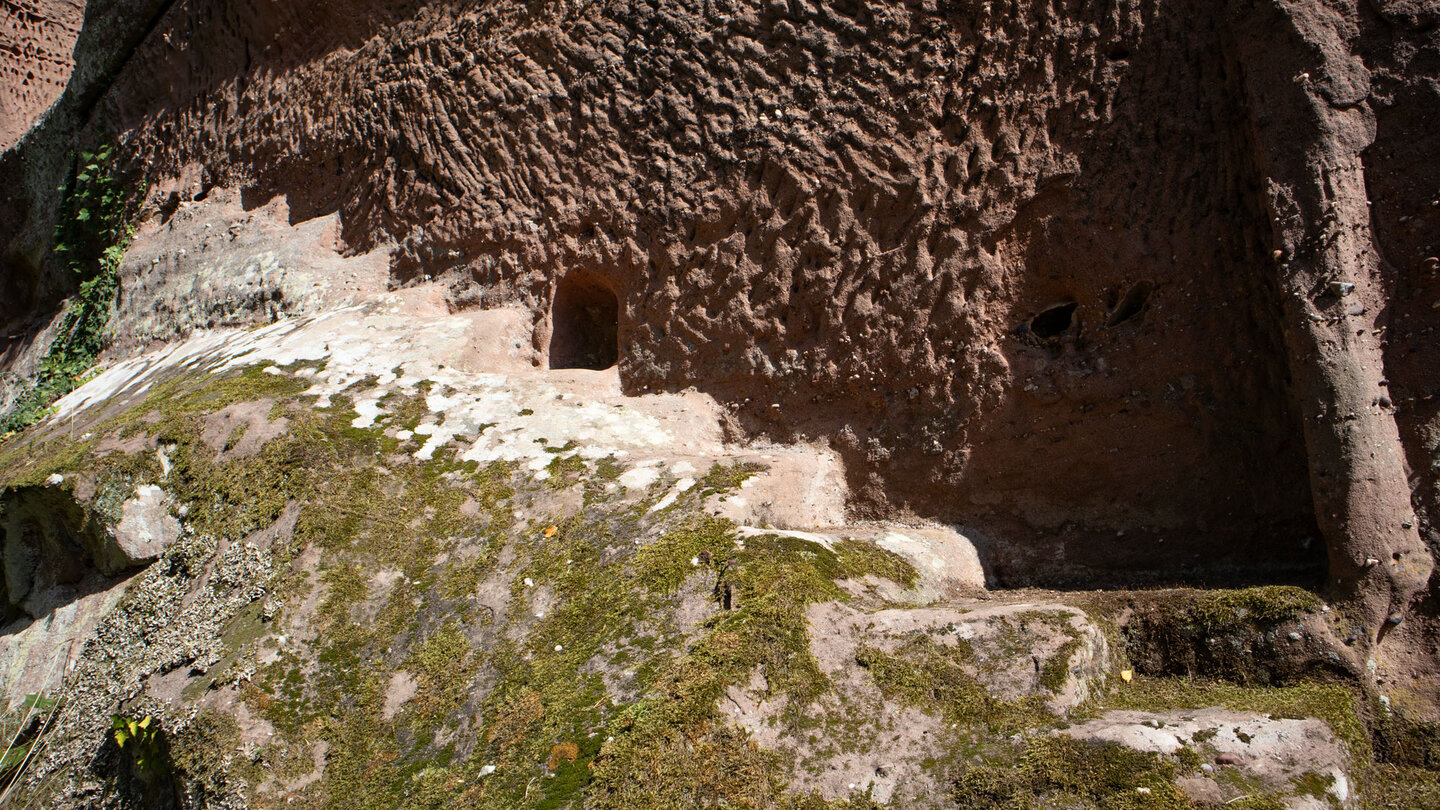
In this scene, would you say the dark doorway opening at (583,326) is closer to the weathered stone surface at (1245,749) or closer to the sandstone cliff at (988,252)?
the sandstone cliff at (988,252)

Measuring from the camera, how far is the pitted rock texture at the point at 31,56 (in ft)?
33.1

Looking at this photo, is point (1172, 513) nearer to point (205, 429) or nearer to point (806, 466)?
point (806, 466)

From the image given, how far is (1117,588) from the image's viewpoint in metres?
3.87

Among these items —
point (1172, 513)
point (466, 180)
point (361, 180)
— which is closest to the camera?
point (1172, 513)

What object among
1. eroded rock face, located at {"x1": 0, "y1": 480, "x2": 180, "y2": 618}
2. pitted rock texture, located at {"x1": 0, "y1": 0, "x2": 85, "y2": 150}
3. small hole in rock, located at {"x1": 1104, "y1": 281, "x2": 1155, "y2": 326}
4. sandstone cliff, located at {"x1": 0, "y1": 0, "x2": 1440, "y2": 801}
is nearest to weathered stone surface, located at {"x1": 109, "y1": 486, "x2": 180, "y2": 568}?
eroded rock face, located at {"x1": 0, "y1": 480, "x2": 180, "y2": 618}

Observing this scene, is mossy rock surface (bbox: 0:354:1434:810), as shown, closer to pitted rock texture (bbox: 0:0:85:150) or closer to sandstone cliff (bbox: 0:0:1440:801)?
sandstone cliff (bbox: 0:0:1440:801)

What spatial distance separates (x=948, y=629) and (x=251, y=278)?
5.67 metres

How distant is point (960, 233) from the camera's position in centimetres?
416

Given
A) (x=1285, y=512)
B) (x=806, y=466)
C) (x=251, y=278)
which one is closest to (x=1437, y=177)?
(x=1285, y=512)

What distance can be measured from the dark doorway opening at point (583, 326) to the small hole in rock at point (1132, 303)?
2774mm

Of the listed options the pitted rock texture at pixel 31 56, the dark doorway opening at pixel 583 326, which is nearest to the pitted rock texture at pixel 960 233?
the dark doorway opening at pixel 583 326

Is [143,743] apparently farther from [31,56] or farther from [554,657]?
[31,56]

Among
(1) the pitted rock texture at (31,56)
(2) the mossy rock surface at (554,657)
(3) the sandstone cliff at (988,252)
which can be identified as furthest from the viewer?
(1) the pitted rock texture at (31,56)

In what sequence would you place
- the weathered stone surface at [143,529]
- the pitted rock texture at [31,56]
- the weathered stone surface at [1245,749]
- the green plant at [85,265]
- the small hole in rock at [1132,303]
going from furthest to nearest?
the pitted rock texture at [31,56] → the green plant at [85,265] → the weathered stone surface at [143,529] → the small hole in rock at [1132,303] → the weathered stone surface at [1245,749]
